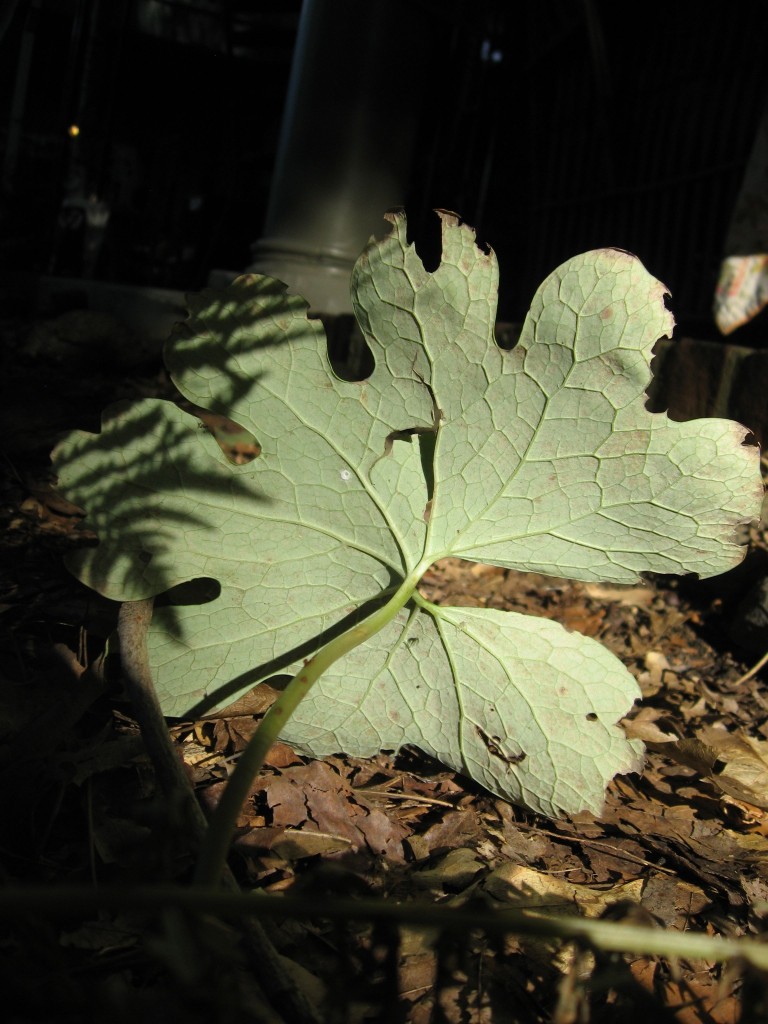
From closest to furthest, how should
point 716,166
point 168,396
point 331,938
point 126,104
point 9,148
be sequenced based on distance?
point 331,938, point 168,396, point 716,166, point 9,148, point 126,104

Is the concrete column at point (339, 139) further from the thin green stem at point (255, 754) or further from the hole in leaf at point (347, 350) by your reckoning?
the thin green stem at point (255, 754)

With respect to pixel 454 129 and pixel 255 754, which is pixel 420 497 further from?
pixel 454 129

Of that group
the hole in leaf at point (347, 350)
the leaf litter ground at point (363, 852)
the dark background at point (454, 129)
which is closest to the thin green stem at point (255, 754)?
the leaf litter ground at point (363, 852)

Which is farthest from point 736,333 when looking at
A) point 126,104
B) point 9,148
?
point 126,104

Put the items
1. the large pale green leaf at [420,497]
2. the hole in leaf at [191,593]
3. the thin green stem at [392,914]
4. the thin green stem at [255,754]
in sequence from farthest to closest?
the hole in leaf at [191,593] → the large pale green leaf at [420,497] → the thin green stem at [255,754] → the thin green stem at [392,914]

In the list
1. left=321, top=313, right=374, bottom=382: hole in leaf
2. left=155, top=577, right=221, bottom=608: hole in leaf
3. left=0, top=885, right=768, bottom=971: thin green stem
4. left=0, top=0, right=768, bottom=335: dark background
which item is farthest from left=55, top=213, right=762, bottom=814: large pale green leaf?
left=0, top=0, right=768, bottom=335: dark background

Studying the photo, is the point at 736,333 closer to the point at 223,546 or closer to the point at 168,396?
the point at 168,396
